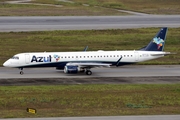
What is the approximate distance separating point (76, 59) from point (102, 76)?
12.4 ft

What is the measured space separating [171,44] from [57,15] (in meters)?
34.1

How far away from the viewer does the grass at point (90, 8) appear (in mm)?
114938

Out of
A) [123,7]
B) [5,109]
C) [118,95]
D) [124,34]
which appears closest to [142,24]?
[124,34]

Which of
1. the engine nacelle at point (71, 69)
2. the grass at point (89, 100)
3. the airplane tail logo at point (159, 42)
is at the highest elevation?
the airplane tail logo at point (159, 42)

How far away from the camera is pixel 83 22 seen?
3981 inches

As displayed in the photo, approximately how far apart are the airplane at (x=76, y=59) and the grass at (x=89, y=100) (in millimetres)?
8191

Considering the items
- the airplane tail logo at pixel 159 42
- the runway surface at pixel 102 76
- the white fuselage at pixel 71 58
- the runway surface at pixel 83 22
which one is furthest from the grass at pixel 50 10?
the white fuselage at pixel 71 58

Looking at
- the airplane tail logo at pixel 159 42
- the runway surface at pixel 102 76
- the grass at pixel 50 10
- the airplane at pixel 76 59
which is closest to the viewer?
the runway surface at pixel 102 76

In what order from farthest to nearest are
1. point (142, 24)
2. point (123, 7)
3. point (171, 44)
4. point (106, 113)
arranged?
point (123, 7)
point (142, 24)
point (171, 44)
point (106, 113)

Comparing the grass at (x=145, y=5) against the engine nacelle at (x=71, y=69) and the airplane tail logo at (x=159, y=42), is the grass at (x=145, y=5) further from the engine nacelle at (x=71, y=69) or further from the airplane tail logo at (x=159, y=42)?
the engine nacelle at (x=71, y=69)

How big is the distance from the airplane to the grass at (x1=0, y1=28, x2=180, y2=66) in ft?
37.6

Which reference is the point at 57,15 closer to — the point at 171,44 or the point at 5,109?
the point at 171,44

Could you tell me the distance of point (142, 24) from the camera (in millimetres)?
99000

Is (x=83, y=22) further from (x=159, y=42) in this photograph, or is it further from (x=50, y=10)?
(x=159, y=42)
